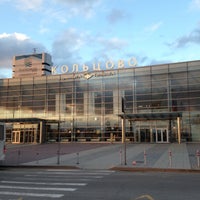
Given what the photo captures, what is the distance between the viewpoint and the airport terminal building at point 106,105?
4419 centimetres

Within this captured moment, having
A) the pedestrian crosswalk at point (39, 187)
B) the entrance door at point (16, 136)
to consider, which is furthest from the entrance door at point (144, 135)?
the pedestrian crosswalk at point (39, 187)

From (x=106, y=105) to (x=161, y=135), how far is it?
11126 millimetres

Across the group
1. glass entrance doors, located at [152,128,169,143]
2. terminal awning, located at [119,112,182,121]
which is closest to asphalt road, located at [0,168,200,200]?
terminal awning, located at [119,112,182,121]

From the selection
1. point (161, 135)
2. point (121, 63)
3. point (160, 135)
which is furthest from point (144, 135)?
point (121, 63)

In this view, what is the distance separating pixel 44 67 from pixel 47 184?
129797 mm

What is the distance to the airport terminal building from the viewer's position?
44.2 m

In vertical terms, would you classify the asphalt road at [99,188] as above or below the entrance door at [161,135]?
below

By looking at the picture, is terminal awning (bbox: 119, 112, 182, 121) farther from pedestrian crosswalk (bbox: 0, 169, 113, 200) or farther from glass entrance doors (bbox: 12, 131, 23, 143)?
pedestrian crosswalk (bbox: 0, 169, 113, 200)

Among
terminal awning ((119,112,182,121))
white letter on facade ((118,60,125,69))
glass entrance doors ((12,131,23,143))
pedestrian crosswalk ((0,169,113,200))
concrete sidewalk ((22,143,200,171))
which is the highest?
white letter on facade ((118,60,125,69))

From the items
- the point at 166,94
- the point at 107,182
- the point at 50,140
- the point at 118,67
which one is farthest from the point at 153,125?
the point at 107,182

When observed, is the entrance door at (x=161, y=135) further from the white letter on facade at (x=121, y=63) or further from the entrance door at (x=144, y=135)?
the white letter on facade at (x=121, y=63)

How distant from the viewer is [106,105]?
1927 inches

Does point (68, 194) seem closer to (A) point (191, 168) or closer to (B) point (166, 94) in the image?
(A) point (191, 168)

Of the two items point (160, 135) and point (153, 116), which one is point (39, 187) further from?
point (160, 135)
